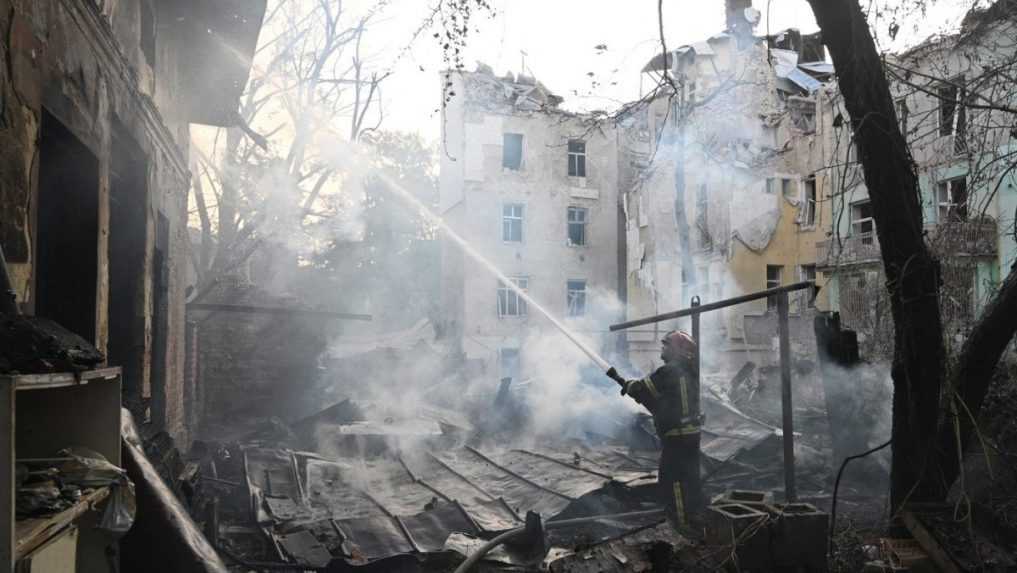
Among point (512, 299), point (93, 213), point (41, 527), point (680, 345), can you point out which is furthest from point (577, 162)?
point (41, 527)

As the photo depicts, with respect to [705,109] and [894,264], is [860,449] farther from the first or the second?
[705,109]

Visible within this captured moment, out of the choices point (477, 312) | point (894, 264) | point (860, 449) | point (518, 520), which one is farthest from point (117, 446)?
point (477, 312)

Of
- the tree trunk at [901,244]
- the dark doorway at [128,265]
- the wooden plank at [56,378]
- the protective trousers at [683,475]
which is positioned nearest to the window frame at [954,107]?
the tree trunk at [901,244]

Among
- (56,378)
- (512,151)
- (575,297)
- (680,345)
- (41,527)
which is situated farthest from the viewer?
(575,297)

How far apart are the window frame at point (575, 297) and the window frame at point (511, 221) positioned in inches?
117

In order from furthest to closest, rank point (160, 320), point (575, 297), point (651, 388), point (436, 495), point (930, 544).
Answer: point (575, 297), point (436, 495), point (160, 320), point (651, 388), point (930, 544)

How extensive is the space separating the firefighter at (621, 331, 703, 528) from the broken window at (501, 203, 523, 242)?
22.5m

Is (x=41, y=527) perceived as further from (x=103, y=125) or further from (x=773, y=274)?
(x=773, y=274)

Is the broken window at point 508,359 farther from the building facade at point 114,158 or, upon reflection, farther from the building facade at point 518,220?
the building facade at point 114,158

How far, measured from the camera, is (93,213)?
4879 millimetres

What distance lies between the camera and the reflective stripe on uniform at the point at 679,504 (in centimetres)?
716

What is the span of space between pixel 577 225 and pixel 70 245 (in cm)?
2710

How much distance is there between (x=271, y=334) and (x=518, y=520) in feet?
36.6

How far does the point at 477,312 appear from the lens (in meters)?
29.0
